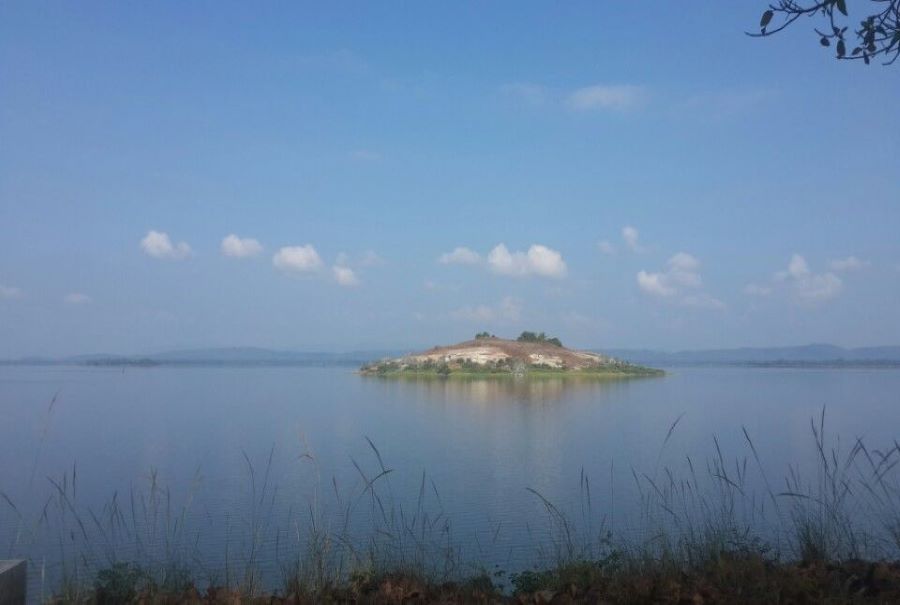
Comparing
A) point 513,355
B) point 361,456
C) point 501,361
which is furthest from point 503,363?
point 361,456

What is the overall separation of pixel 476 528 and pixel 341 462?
646 centimetres

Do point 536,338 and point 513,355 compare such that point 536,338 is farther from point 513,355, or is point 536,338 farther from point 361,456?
point 361,456

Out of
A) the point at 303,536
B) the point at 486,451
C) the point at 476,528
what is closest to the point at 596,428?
the point at 486,451

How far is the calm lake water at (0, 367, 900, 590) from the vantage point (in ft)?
35.4

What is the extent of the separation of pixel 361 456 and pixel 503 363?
59.3 metres

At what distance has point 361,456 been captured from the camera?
1783 cm

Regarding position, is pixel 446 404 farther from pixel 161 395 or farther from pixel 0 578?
pixel 0 578

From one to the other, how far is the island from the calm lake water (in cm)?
3568

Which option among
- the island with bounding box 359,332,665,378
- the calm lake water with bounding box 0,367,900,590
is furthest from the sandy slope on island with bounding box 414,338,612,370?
the calm lake water with bounding box 0,367,900,590

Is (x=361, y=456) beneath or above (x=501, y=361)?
beneath

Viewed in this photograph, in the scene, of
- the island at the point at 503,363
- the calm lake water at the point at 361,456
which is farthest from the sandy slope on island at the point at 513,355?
the calm lake water at the point at 361,456

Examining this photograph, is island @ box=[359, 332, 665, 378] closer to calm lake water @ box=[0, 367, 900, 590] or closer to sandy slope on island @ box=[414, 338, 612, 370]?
sandy slope on island @ box=[414, 338, 612, 370]

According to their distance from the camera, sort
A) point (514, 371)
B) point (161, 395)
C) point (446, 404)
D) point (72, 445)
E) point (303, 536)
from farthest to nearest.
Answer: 1. point (514, 371)
2. point (161, 395)
3. point (446, 404)
4. point (72, 445)
5. point (303, 536)

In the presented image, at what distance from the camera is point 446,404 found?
37781 millimetres
